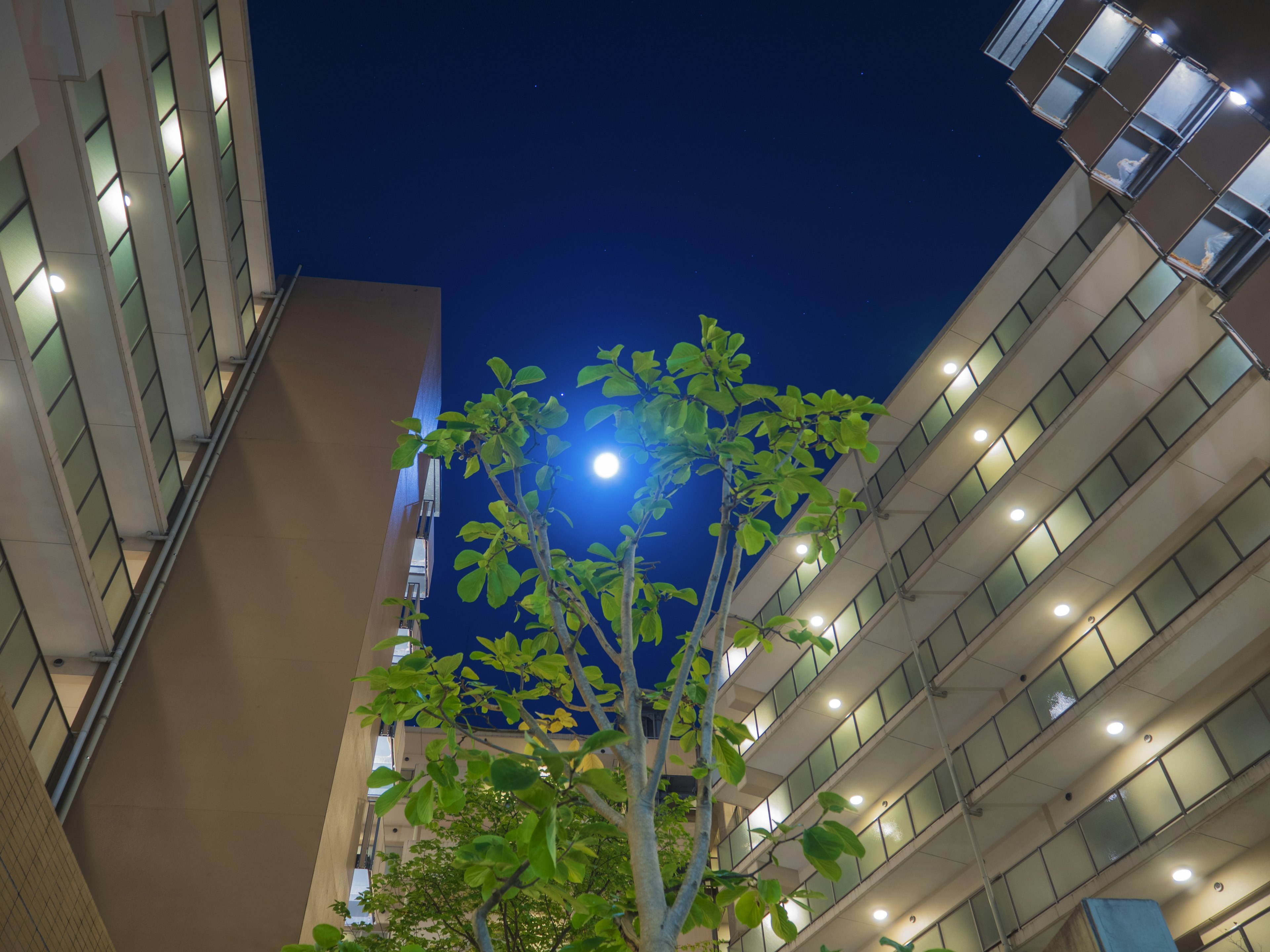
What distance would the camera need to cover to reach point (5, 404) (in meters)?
13.3

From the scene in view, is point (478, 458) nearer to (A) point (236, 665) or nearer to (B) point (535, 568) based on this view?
(B) point (535, 568)

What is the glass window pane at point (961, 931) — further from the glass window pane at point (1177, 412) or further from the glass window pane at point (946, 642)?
the glass window pane at point (1177, 412)

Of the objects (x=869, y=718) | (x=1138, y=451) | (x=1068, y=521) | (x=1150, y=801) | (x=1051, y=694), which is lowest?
(x=1150, y=801)

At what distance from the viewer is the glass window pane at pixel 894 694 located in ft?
83.0

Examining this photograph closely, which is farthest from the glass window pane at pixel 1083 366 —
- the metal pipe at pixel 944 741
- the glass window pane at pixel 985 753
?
the glass window pane at pixel 985 753

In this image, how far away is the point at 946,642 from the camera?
952 inches

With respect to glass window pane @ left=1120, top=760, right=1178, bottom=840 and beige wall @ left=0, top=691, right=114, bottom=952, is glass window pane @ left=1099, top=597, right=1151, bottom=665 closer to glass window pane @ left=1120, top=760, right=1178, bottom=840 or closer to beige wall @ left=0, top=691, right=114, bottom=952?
glass window pane @ left=1120, top=760, right=1178, bottom=840

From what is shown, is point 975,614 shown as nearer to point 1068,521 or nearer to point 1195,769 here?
point 1068,521

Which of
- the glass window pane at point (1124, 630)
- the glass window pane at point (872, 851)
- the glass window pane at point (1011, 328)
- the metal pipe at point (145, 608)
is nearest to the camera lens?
the metal pipe at point (145, 608)

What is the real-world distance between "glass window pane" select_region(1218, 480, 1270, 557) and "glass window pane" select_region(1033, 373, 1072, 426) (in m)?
6.08

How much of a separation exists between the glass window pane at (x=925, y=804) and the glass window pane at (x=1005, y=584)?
5167 mm

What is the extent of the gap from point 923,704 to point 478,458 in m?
20.9

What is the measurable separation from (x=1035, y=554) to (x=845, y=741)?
8417mm

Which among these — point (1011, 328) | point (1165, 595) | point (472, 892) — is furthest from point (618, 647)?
point (1011, 328)
